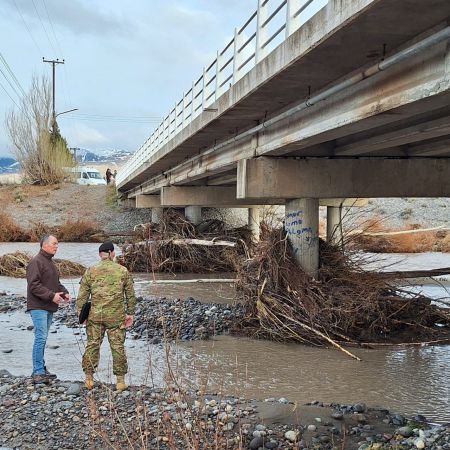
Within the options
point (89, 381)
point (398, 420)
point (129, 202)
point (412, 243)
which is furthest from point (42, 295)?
point (129, 202)

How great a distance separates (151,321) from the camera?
11.4 metres

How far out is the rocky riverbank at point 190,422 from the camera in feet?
17.2

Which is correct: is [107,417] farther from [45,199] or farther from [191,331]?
[45,199]

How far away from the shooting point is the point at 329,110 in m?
9.02

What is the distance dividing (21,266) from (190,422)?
16363 millimetres

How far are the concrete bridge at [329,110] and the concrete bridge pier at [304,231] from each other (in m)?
0.02

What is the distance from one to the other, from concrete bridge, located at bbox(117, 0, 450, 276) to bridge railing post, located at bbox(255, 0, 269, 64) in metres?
0.02

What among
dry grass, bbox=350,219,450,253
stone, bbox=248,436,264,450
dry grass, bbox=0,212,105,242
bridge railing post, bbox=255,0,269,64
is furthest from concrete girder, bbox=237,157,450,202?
dry grass, bbox=0,212,105,242

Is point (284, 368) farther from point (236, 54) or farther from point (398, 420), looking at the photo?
point (236, 54)

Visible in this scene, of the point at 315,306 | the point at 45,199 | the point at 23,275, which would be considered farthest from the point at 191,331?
the point at 45,199

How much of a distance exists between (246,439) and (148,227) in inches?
786

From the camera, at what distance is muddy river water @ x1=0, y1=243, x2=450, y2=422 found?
7324 mm

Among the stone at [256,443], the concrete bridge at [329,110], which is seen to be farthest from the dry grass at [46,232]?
the stone at [256,443]

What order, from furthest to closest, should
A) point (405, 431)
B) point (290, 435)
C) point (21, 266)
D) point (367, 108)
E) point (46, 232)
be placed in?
point (46, 232) → point (21, 266) → point (367, 108) → point (405, 431) → point (290, 435)
